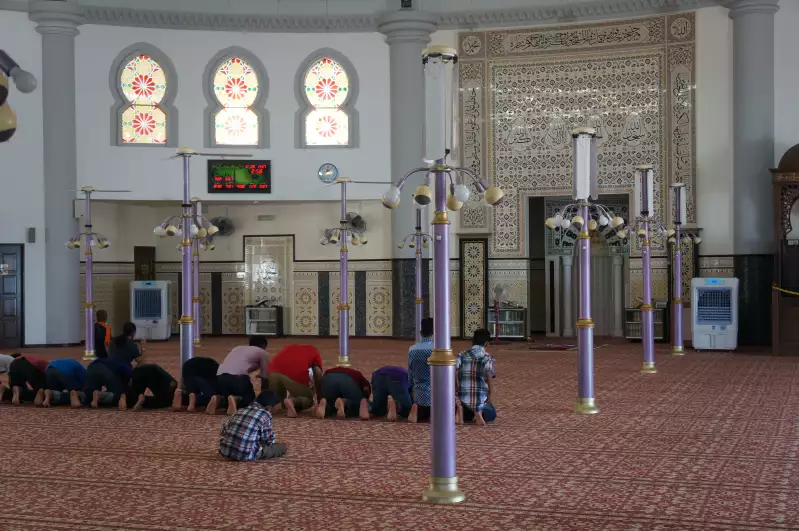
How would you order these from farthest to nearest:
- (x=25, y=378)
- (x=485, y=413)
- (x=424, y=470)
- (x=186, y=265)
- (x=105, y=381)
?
(x=186, y=265) → (x=25, y=378) → (x=105, y=381) → (x=485, y=413) → (x=424, y=470)

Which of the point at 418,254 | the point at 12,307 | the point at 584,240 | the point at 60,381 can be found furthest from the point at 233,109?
the point at 584,240

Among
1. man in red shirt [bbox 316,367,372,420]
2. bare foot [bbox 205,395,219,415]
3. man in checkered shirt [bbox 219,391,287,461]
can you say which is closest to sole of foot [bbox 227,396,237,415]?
bare foot [bbox 205,395,219,415]

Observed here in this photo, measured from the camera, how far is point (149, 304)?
15.0 metres

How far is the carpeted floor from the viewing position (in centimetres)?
426

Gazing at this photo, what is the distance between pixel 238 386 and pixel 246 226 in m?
8.70

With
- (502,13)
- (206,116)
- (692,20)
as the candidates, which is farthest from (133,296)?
(692,20)

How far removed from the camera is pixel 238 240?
1590 cm

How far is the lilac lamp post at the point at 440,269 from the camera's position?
4.62 meters

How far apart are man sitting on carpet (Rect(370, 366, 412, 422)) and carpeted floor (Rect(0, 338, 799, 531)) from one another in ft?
0.56

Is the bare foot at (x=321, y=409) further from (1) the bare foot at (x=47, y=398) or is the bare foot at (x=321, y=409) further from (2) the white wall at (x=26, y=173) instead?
(2) the white wall at (x=26, y=173)

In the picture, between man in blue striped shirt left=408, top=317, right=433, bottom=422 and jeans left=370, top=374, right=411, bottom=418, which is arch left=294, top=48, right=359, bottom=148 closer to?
jeans left=370, top=374, right=411, bottom=418

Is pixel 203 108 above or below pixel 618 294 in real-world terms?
above

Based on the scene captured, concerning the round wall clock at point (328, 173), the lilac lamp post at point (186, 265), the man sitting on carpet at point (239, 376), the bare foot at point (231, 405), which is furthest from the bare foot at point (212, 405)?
the round wall clock at point (328, 173)

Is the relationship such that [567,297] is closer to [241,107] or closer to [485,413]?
[241,107]
